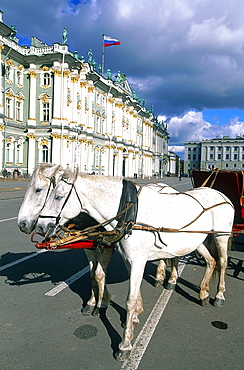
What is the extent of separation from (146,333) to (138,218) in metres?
1.46

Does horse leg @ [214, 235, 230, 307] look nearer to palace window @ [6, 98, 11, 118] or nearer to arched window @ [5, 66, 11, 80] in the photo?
palace window @ [6, 98, 11, 118]

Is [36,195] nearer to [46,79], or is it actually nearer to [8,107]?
[8,107]

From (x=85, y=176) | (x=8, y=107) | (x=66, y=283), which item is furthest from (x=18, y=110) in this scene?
(x=85, y=176)

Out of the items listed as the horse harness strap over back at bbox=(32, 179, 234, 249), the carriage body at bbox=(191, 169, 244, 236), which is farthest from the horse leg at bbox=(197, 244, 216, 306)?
the horse harness strap over back at bbox=(32, 179, 234, 249)

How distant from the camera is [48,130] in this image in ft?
138

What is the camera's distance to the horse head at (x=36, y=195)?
3.61 m

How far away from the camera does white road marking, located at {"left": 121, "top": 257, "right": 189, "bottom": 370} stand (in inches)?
131

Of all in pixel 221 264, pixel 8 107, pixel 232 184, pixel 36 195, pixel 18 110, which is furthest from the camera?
pixel 18 110

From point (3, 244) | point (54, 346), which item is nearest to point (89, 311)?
point (54, 346)

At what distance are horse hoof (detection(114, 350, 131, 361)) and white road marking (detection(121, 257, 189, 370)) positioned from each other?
0.13 ft

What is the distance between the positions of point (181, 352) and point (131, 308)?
73 centimetres

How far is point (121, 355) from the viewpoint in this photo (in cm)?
340

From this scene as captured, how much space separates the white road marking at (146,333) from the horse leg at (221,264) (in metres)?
0.79

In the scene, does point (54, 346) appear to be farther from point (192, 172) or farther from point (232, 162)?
point (232, 162)
